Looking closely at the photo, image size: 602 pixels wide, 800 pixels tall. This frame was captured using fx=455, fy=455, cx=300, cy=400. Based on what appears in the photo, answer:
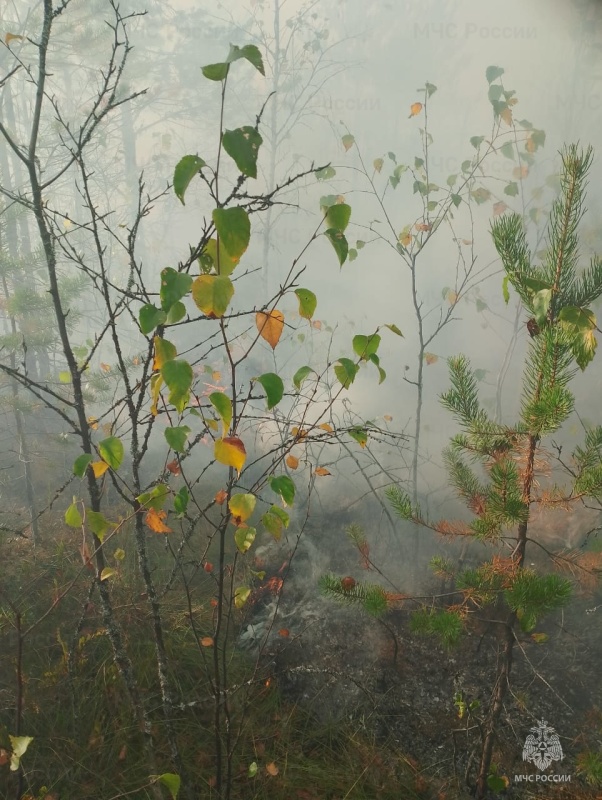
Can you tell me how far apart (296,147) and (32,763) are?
11523 mm

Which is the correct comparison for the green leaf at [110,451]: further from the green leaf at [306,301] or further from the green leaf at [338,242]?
the green leaf at [338,242]

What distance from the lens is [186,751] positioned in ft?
6.54

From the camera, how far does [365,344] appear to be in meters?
1.19

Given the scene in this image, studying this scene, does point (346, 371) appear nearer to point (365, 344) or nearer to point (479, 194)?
point (365, 344)

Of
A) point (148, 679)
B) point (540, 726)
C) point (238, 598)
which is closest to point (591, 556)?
point (540, 726)

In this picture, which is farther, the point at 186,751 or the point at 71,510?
the point at 186,751

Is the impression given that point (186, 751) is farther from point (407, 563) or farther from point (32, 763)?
point (407, 563)

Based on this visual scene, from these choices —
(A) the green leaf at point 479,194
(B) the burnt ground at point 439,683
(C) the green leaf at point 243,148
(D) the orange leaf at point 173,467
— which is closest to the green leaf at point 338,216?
(C) the green leaf at point 243,148

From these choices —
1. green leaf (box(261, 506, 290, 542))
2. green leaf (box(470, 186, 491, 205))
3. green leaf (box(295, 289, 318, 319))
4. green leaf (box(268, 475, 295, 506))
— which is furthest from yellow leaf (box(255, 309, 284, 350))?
green leaf (box(470, 186, 491, 205))

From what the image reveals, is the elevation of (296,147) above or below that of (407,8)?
below

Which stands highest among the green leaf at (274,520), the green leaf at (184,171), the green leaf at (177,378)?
the green leaf at (184,171)

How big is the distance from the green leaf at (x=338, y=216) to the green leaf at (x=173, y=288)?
356 millimetres

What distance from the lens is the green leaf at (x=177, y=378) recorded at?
81 cm

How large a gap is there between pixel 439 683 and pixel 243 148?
2.68m
